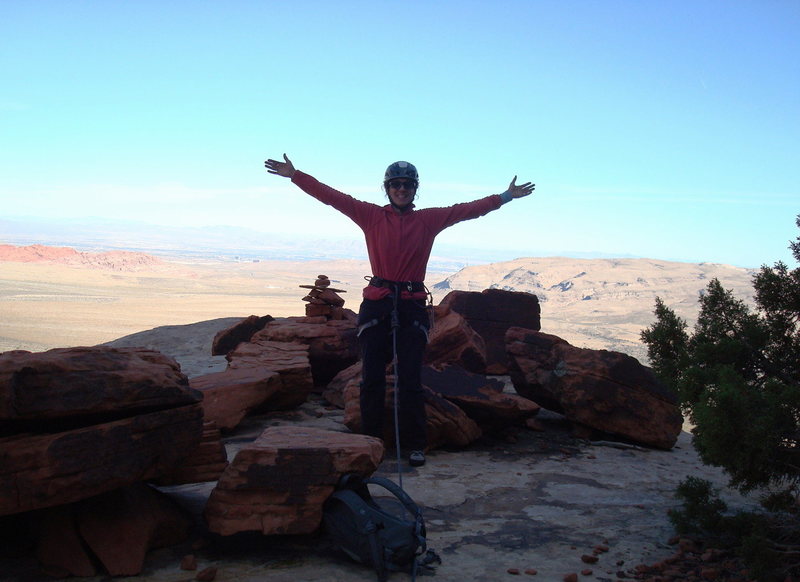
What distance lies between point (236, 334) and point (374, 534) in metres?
8.45

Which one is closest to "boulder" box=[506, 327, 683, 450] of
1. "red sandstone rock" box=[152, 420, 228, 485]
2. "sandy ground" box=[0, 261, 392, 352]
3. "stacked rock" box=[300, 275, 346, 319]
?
"stacked rock" box=[300, 275, 346, 319]

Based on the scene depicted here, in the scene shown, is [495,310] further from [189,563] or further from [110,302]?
[110,302]

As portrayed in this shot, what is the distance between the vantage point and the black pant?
21.4ft

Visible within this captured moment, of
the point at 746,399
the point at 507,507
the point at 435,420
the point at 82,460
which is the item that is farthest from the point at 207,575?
the point at 435,420

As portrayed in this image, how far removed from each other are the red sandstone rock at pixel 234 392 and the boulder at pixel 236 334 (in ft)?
11.8

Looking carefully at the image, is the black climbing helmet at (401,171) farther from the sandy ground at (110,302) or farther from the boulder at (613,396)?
the sandy ground at (110,302)

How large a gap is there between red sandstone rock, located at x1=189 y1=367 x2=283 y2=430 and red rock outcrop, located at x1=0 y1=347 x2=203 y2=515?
9.97ft

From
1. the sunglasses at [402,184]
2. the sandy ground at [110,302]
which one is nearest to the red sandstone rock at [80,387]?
the sunglasses at [402,184]

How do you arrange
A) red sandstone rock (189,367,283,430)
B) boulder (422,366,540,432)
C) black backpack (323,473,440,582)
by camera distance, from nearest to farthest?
black backpack (323,473,440,582), red sandstone rock (189,367,283,430), boulder (422,366,540,432)

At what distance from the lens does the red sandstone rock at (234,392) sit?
295 inches

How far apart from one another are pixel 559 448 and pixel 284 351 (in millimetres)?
3904

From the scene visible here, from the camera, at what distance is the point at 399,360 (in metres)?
6.67

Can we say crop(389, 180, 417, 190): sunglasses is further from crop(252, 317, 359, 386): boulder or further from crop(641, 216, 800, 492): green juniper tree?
crop(252, 317, 359, 386): boulder

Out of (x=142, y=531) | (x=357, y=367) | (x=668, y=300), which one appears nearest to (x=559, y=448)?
(x=357, y=367)
